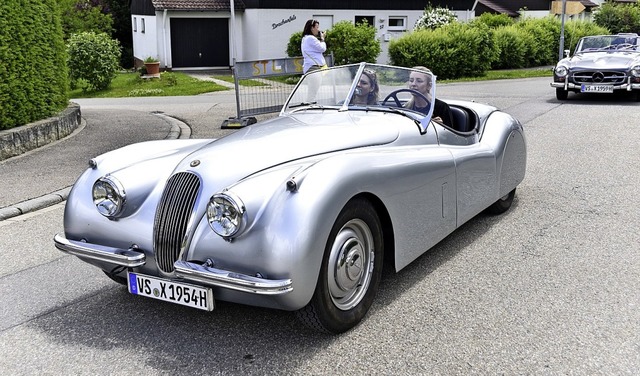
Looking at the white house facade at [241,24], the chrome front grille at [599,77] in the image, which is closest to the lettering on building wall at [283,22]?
the white house facade at [241,24]

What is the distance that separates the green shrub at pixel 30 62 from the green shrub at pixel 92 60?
12.8m

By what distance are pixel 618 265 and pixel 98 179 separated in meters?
3.89

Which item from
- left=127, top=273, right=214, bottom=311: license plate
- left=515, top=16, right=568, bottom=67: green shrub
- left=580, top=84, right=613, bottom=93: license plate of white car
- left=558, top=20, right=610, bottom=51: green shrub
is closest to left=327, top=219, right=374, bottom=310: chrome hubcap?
left=127, top=273, right=214, bottom=311: license plate

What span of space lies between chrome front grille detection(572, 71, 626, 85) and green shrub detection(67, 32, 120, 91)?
1612 cm

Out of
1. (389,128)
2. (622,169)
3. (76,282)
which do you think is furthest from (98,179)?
(622,169)

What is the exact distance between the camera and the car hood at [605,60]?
51.5 ft

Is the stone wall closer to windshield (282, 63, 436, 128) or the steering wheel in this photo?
windshield (282, 63, 436, 128)

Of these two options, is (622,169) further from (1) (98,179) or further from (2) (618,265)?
(1) (98,179)

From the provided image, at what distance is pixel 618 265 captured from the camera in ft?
17.0

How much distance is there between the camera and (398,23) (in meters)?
31.9

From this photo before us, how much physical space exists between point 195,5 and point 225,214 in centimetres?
2759

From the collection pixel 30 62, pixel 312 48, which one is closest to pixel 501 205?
pixel 312 48

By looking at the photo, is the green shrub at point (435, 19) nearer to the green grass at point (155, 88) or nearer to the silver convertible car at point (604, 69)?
the green grass at point (155, 88)

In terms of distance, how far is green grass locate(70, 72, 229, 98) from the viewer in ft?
72.0
